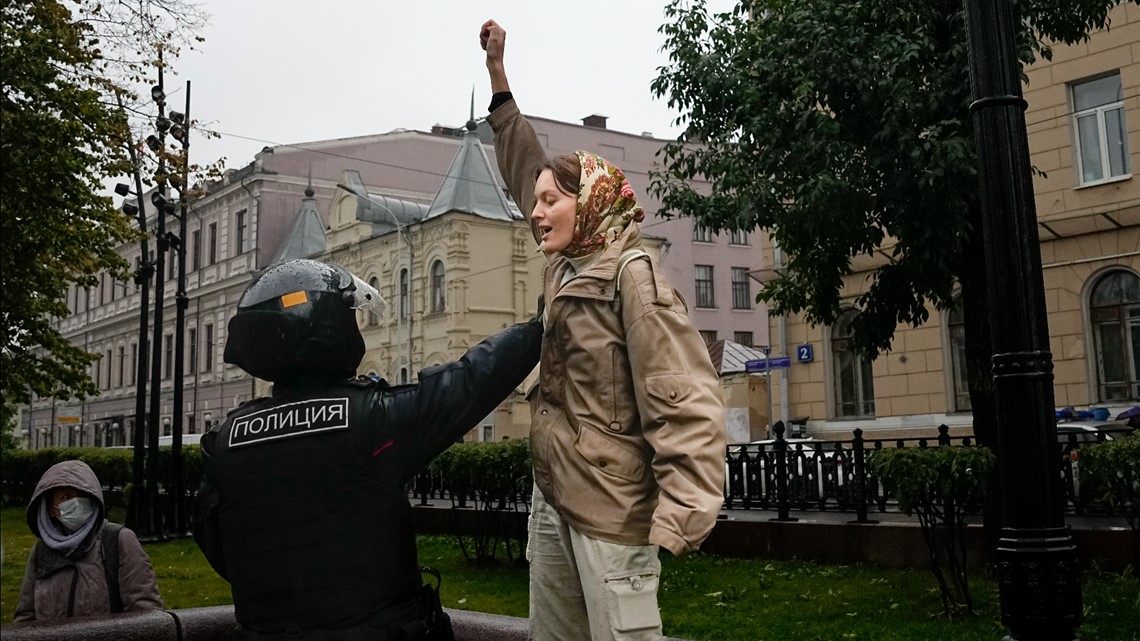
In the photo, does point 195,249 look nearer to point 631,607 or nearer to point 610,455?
point 610,455

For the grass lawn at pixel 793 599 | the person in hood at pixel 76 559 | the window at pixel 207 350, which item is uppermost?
the window at pixel 207 350

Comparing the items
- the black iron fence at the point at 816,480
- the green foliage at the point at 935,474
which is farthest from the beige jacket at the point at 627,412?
the black iron fence at the point at 816,480

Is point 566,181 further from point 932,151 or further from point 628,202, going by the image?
point 932,151

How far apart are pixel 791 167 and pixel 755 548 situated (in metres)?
3.73

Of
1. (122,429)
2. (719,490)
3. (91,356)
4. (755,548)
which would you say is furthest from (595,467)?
(122,429)

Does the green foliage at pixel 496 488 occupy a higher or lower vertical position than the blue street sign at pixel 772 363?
lower

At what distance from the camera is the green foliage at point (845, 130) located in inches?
372

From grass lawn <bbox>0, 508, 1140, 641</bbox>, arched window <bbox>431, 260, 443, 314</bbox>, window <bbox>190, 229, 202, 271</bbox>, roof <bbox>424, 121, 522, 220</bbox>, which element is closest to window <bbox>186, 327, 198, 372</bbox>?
window <bbox>190, 229, 202, 271</bbox>

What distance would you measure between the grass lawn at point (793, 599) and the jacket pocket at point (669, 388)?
14.1 feet

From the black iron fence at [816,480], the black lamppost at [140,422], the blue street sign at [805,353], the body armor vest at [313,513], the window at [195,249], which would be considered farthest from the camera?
the window at [195,249]

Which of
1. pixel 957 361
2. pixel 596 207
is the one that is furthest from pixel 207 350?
pixel 596 207

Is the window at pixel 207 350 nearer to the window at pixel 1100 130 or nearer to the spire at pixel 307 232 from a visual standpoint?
the spire at pixel 307 232

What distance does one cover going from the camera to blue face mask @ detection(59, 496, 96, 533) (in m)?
4.55

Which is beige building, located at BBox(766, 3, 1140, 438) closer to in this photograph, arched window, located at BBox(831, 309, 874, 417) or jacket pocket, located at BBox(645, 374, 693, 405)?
arched window, located at BBox(831, 309, 874, 417)
